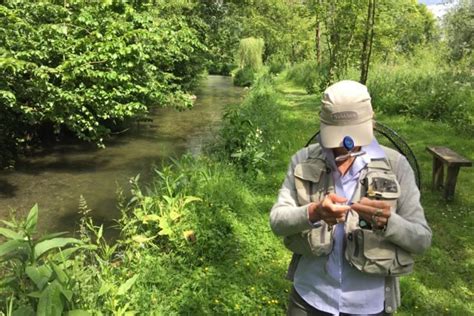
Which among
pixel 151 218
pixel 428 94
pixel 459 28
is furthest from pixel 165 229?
pixel 459 28

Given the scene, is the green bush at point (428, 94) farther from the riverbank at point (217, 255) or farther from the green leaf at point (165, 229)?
the green leaf at point (165, 229)

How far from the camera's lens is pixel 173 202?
5180mm

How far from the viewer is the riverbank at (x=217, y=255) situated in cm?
377

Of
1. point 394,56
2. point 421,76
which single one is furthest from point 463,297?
point 394,56

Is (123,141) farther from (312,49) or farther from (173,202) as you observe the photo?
(312,49)

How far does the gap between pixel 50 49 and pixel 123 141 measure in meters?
5.75

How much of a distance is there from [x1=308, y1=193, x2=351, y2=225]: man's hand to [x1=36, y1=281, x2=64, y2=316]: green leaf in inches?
67.7

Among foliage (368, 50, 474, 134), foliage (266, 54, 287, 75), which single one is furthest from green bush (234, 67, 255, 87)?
foliage (368, 50, 474, 134)

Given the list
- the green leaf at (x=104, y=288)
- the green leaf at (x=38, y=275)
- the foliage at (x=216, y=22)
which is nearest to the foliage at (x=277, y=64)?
the foliage at (x=216, y=22)

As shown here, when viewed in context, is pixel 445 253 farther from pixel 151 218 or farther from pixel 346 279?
pixel 346 279

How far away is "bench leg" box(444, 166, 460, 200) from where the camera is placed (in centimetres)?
587

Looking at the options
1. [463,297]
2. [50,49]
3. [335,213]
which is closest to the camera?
[335,213]

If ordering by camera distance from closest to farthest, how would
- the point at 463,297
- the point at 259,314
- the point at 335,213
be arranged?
the point at 335,213, the point at 259,314, the point at 463,297

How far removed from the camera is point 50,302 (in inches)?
101
